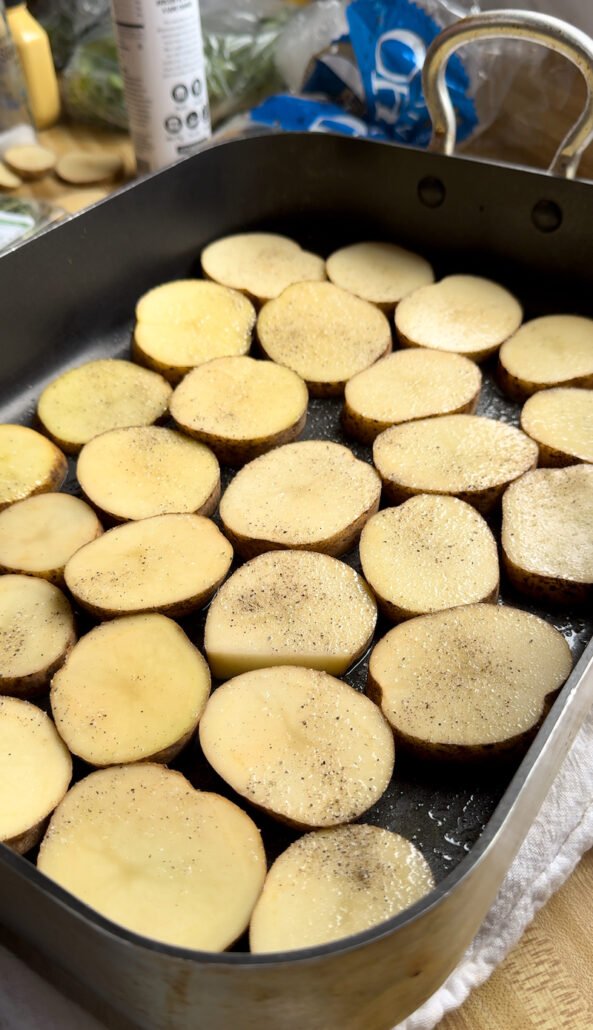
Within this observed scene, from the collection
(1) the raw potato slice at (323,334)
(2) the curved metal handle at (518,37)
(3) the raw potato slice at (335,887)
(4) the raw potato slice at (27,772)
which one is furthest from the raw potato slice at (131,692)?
(2) the curved metal handle at (518,37)

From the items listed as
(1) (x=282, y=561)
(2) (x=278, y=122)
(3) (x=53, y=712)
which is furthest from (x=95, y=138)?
(3) (x=53, y=712)

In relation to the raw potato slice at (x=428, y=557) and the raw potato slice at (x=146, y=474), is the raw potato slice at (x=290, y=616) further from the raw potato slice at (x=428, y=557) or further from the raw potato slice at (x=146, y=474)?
the raw potato slice at (x=146, y=474)

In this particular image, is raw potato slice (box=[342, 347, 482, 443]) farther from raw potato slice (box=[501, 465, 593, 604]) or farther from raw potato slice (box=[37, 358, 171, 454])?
raw potato slice (box=[37, 358, 171, 454])

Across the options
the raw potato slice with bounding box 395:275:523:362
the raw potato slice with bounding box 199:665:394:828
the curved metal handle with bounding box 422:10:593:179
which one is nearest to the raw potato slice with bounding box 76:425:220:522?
the raw potato slice with bounding box 199:665:394:828

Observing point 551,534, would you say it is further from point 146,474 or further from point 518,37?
point 518,37

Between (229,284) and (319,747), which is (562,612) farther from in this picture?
(229,284)

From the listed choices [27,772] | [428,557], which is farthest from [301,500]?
[27,772]
